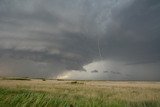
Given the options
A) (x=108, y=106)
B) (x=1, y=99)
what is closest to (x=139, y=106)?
(x=108, y=106)

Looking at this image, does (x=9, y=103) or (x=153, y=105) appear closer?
(x=153, y=105)

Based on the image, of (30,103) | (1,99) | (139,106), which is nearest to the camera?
(139,106)

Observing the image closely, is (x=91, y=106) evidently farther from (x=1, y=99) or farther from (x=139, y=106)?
(x=1, y=99)

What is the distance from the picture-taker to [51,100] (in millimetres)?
18609

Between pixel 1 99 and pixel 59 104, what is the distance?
5.20 metres

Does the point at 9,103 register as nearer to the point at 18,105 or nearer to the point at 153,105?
the point at 18,105

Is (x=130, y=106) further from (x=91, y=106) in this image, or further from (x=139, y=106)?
(x=91, y=106)

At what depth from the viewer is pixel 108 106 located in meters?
17.5

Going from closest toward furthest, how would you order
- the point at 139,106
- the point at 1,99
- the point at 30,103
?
the point at 139,106 < the point at 30,103 < the point at 1,99

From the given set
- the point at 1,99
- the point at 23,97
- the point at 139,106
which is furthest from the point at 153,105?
the point at 1,99

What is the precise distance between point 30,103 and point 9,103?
5.56ft

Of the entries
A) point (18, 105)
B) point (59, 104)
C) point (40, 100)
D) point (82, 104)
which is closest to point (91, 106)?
point (82, 104)

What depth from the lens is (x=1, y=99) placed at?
63.6 ft

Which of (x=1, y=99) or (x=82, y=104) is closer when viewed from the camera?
(x=82, y=104)
